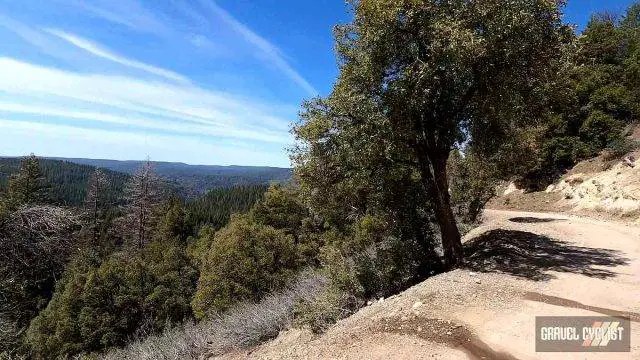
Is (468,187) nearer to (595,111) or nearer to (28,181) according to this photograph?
(595,111)

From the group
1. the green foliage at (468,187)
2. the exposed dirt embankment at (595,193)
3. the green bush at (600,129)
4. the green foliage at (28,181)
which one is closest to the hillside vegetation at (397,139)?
the green foliage at (468,187)

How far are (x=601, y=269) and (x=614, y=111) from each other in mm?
24829

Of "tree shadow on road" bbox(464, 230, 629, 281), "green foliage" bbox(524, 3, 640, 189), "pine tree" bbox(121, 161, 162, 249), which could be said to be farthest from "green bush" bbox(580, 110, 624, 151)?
"pine tree" bbox(121, 161, 162, 249)

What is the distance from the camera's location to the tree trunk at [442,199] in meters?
11.7

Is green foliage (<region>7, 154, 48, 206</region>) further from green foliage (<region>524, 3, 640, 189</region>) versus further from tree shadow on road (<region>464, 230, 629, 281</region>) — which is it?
green foliage (<region>524, 3, 640, 189</region>)

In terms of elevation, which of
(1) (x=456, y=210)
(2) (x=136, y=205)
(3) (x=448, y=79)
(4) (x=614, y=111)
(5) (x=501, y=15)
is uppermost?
(4) (x=614, y=111)

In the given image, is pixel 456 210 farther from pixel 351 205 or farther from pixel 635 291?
pixel 635 291

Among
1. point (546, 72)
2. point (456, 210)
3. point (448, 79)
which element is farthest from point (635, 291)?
point (456, 210)

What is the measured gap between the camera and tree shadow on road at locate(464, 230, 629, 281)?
10508 mm

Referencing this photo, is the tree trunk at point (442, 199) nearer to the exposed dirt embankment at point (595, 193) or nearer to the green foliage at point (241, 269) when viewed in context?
the green foliage at point (241, 269)

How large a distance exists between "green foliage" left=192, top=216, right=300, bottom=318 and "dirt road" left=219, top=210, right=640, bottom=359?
12.6 m

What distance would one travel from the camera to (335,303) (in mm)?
10398

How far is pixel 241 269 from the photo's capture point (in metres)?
22.5

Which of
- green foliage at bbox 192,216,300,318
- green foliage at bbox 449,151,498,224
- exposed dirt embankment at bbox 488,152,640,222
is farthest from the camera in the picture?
green foliage at bbox 192,216,300,318
